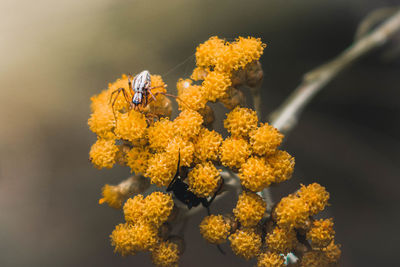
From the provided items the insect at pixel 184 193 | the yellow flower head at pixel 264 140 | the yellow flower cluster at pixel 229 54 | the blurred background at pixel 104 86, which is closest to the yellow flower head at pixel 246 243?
the insect at pixel 184 193

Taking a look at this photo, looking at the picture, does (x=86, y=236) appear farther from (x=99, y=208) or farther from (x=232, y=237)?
(x=232, y=237)

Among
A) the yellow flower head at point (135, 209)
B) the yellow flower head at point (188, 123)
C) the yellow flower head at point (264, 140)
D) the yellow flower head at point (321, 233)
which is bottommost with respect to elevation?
the yellow flower head at point (321, 233)

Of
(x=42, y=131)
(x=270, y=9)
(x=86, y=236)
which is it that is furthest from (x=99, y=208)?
(x=270, y=9)

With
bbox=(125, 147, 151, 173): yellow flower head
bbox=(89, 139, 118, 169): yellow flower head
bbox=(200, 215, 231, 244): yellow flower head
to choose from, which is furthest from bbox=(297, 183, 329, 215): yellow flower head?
bbox=(89, 139, 118, 169): yellow flower head

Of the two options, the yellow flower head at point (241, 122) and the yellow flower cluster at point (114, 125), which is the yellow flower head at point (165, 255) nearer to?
the yellow flower cluster at point (114, 125)

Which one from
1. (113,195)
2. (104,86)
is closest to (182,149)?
(113,195)

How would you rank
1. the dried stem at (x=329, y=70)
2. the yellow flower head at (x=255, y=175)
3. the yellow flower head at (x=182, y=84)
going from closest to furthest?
the yellow flower head at (x=255, y=175)
the yellow flower head at (x=182, y=84)
the dried stem at (x=329, y=70)

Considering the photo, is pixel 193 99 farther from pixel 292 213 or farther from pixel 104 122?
pixel 292 213

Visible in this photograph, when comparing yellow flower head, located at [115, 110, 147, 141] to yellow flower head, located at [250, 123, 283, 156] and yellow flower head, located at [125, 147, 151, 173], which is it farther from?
yellow flower head, located at [250, 123, 283, 156]
